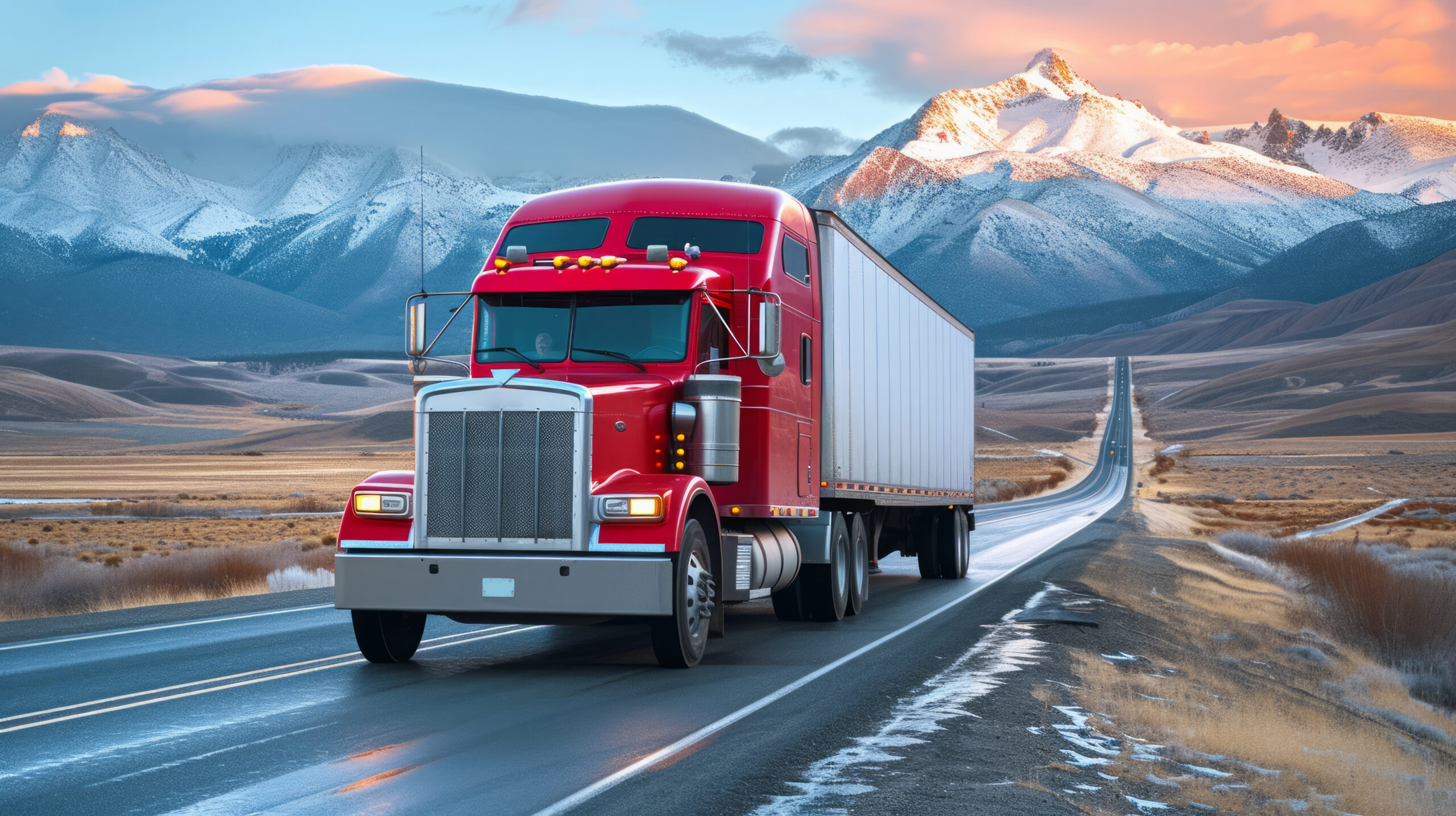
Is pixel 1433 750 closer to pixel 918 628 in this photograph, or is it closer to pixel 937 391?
pixel 918 628

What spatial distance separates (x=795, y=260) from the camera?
14859 mm

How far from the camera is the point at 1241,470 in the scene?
9631 centimetres

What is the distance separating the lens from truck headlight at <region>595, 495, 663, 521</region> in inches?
440

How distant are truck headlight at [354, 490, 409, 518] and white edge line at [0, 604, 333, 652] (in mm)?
4851

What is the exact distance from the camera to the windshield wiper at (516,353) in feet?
40.3

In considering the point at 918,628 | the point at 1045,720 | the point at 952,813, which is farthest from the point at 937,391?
the point at 952,813

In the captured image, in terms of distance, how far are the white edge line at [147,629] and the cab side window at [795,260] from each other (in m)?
7.79

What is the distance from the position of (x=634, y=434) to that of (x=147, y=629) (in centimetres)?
714

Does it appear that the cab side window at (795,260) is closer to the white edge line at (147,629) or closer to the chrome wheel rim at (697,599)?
the chrome wheel rim at (697,599)

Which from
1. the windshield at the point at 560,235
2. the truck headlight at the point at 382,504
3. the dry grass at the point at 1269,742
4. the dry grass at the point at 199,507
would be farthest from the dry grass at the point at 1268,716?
the dry grass at the point at 199,507

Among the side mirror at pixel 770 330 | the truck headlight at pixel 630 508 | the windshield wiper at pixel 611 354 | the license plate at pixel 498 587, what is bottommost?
the license plate at pixel 498 587

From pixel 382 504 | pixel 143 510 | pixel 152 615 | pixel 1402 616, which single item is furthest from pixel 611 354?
pixel 143 510

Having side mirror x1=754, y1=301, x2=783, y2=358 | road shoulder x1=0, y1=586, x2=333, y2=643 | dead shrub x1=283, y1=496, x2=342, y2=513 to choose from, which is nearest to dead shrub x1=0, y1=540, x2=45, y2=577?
road shoulder x1=0, y1=586, x2=333, y2=643

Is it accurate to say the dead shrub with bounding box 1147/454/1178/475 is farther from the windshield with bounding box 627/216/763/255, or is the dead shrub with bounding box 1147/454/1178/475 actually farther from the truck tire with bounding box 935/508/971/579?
the windshield with bounding box 627/216/763/255
